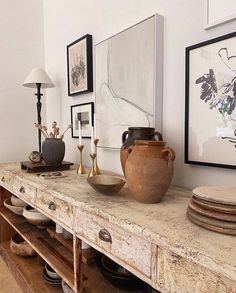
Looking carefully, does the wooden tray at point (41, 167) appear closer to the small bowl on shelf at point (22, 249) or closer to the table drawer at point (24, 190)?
the table drawer at point (24, 190)

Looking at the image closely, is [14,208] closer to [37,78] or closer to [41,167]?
[41,167]

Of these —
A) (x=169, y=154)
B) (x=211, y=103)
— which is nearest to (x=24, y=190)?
(x=169, y=154)

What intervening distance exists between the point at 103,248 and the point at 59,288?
2.54 feet

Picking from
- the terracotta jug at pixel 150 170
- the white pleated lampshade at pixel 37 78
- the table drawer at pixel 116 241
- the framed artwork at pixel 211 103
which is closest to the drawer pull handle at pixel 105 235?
the table drawer at pixel 116 241

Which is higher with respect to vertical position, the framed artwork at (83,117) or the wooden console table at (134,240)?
the framed artwork at (83,117)

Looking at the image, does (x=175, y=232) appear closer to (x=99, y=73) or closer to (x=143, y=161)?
(x=143, y=161)

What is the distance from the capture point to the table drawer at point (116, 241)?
0.73m

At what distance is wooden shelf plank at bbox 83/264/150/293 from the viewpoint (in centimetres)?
113

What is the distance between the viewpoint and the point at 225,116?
976 mm

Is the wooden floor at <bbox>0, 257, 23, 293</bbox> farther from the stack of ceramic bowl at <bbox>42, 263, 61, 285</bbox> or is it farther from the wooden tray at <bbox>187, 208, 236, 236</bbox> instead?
the wooden tray at <bbox>187, 208, 236, 236</bbox>

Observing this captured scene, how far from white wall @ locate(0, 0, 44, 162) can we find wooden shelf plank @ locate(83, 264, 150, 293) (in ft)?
4.77

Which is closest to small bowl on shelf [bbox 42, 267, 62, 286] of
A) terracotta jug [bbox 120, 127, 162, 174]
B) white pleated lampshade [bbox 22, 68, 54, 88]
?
terracotta jug [bbox 120, 127, 162, 174]

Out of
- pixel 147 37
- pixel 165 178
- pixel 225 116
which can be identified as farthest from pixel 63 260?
pixel 147 37

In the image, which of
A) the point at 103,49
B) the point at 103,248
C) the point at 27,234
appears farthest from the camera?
the point at 27,234
